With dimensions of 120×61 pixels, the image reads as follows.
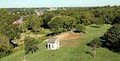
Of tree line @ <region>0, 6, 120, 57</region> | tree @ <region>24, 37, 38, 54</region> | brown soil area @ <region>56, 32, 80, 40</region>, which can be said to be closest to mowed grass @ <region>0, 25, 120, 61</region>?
tree @ <region>24, 37, 38, 54</region>

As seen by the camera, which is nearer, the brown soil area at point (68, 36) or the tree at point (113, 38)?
the tree at point (113, 38)

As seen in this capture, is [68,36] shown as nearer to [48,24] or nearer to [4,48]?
[48,24]

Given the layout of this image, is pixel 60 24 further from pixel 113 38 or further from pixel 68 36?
pixel 113 38

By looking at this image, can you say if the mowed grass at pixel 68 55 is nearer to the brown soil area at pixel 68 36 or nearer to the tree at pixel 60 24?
the brown soil area at pixel 68 36

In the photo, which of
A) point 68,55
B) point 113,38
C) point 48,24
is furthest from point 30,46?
point 48,24

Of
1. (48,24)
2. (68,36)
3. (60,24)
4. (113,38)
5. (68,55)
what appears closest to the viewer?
(68,55)

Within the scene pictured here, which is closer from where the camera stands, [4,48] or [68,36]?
[4,48]

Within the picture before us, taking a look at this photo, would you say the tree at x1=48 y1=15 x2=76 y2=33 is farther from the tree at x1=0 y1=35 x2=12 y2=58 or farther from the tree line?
the tree at x1=0 y1=35 x2=12 y2=58

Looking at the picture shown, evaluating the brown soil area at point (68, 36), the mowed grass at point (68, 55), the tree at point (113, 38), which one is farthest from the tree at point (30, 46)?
the tree at point (113, 38)

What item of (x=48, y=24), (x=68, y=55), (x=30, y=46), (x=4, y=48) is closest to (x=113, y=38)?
(x=68, y=55)

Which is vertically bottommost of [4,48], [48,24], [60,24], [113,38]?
[48,24]

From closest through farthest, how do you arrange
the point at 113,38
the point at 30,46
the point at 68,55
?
the point at 68,55, the point at 30,46, the point at 113,38

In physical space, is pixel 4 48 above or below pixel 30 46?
below
